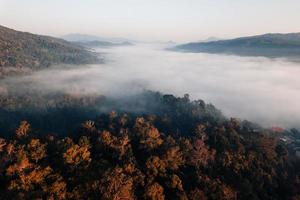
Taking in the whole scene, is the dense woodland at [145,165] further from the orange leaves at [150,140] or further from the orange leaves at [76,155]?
the orange leaves at [150,140]

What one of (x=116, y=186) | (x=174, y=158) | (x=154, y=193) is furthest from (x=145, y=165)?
(x=116, y=186)

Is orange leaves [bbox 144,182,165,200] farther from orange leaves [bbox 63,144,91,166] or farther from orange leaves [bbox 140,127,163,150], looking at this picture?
orange leaves [bbox 140,127,163,150]

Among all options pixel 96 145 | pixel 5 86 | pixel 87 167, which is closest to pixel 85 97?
pixel 5 86

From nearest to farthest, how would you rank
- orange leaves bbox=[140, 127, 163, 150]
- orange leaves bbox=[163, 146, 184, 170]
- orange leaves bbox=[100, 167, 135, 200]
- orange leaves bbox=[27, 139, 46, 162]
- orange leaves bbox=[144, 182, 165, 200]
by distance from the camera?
orange leaves bbox=[100, 167, 135, 200] → orange leaves bbox=[144, 182, 165, 200] → orange leaves bbox=[27, 139, 46, 162] → orange leaves bbox=[163, 146, 184, 170] → orange leaves bbox=[140, 127, 163, 150]

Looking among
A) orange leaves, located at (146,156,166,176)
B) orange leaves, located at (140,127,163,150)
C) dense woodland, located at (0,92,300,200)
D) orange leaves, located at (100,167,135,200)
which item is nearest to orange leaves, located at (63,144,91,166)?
dense woodland, located at (0,92,300,200)

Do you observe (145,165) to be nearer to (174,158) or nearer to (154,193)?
(174,158)

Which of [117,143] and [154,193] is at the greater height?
[117,143]

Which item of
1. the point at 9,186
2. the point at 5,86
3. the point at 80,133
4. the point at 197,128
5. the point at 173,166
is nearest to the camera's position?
the point at 9,186

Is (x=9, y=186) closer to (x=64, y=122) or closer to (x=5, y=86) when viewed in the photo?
(x=64, y=122)
